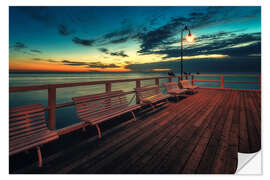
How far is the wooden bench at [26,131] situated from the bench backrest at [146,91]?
2552 mm

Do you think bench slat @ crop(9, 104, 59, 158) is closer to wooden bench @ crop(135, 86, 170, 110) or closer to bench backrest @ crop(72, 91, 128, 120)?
bench backrest @ crop(72, 91, 128, 120)

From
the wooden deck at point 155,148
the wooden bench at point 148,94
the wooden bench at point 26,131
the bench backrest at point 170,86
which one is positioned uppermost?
the bench backrest at point 170,86

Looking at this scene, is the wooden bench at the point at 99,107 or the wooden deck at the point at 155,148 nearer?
the wooden deck at the point at 155,148

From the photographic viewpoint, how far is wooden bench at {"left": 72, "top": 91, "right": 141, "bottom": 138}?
2.39 meters

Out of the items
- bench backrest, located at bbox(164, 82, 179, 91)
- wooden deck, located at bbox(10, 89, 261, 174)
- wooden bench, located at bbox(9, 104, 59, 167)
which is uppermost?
bench backrest, located at bbox(164, 82, 179, 91)

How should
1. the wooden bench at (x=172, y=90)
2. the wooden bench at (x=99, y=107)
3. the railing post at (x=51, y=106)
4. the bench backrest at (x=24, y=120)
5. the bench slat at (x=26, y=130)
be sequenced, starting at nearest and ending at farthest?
the bench slat at (x=26, y=130) < the bench backrest at (x=24, y=120) < the railing post at (x=51, y=106) < the wooden bench at (x=99, y=107) < the wooden bench at (x=172, y=90)

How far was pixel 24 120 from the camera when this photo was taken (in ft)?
5.76

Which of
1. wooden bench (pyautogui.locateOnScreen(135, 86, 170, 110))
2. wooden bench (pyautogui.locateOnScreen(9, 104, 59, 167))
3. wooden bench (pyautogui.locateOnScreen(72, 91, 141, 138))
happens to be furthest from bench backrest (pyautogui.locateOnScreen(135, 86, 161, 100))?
wooden bench (pyautogui.locateOnScreen(9, 104, 59, 167))

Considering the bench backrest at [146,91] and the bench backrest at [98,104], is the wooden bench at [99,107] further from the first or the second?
the bench backrest at [146,91]

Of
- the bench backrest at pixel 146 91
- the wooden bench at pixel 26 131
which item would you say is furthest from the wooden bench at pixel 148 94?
the wooden bench at pixel 26 131

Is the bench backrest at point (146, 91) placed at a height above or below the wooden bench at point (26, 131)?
above

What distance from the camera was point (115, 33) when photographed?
13.1m

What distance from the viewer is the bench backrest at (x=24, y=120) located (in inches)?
64.4
